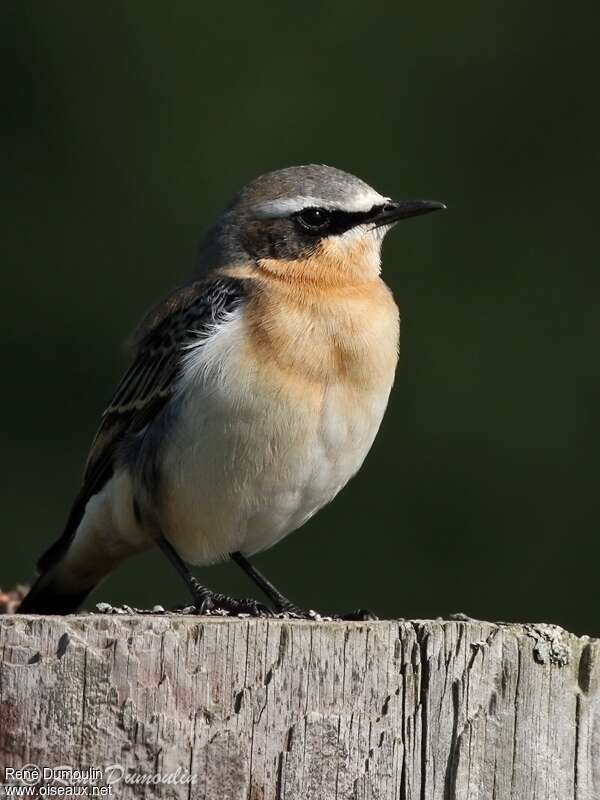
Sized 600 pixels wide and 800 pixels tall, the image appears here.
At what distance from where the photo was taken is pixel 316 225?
629 cm

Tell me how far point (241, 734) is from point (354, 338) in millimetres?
2262

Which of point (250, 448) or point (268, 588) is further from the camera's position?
point (268, 588)

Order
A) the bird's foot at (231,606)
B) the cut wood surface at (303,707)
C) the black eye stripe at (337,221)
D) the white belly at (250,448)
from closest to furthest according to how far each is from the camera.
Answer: the cut wood surface at (303,707) → the bird's foot at (231,606) → the white belly at (250,448) → the black eye stripe at (337,221)

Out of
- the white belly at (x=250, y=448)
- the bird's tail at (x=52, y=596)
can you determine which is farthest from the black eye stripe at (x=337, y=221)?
the bird's tail at (x=52, y=596)

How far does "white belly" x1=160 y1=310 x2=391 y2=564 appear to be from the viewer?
5797 mm

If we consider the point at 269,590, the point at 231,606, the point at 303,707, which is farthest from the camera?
the point at 269,590

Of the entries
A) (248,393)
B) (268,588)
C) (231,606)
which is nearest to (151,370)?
(248,393)

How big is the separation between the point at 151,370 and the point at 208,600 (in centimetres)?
109

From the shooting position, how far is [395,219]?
6336mm

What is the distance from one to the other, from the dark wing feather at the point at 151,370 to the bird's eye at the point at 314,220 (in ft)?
1.14

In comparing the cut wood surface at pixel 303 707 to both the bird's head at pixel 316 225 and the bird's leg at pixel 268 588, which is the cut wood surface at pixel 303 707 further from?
the bird's head at pixel 316 225

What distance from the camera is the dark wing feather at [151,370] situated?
20.2 feet

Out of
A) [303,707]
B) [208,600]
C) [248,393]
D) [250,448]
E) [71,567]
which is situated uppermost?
[248,393]

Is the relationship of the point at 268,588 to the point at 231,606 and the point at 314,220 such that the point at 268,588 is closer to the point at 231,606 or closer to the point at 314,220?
the point at 231,606
